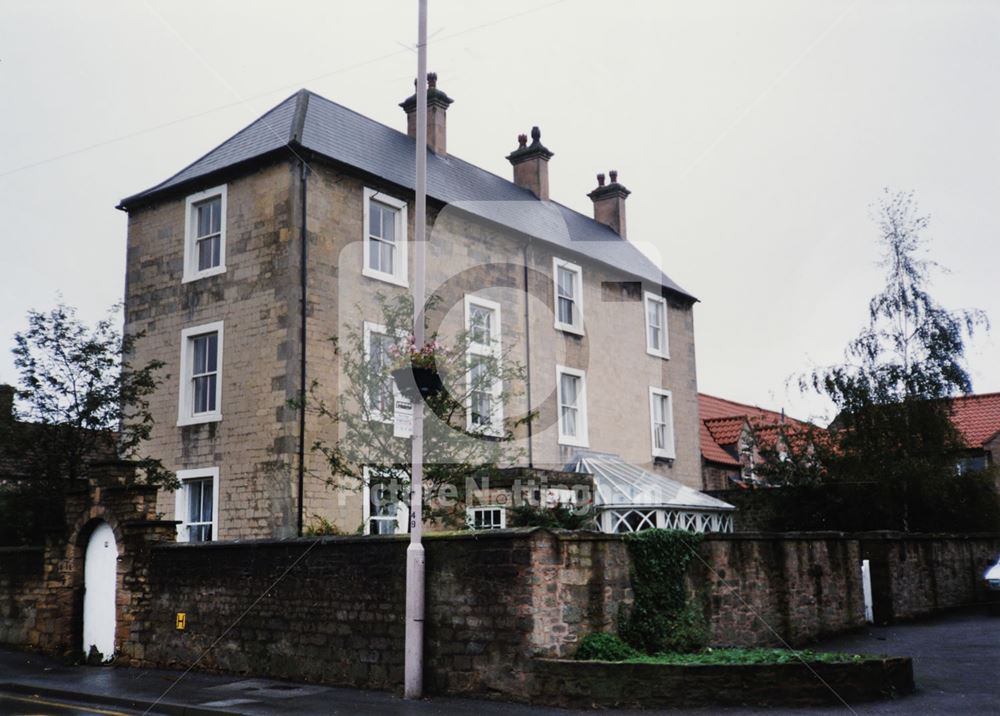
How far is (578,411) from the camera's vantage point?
26672 millimetres

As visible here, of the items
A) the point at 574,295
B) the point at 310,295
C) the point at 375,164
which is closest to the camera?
the point at 310,295

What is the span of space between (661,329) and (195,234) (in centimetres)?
1535

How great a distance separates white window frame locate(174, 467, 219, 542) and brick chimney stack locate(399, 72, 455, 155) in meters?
11.2

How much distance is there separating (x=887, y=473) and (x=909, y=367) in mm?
3826

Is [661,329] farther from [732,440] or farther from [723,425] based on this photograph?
[723,425]

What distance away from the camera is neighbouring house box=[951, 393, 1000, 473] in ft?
130

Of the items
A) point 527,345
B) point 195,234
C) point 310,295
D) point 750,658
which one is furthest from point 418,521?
point 527,345

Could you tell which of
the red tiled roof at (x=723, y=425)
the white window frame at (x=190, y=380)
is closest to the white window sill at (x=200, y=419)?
the white window frame at (x=190, y=380)

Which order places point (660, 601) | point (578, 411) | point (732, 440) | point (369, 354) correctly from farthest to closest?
1. point (732, 440)
2. point (578, 411)
3. point (369, 354)
4. point (660, 601)

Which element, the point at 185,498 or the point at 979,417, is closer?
the point at 185,498

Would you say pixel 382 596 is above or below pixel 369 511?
below

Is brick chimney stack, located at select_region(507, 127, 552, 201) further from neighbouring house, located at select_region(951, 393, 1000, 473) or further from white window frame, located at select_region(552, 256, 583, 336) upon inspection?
neighbouring house, located at select_region(951, 393, 1000, 473)

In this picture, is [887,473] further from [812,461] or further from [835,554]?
[835,554]

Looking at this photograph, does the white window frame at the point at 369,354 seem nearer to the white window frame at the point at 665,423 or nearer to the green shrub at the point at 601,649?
the green shrub at the point at 601,649
